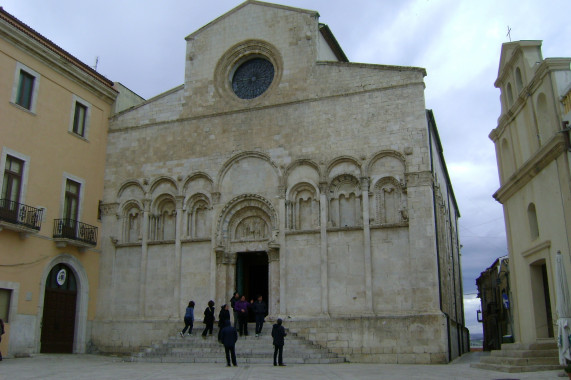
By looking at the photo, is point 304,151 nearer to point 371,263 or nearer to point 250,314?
point 371,263

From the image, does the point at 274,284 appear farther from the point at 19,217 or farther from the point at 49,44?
the point at 49,44

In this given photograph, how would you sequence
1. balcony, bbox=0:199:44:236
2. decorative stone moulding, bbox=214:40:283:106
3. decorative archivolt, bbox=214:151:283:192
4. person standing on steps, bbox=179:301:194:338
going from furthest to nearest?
decorative stone moulding, bbox=214:40:283:106 < decorative archivolt, bbox=214:151:283:192 < person standing on steps, bbox=179:301:194:338 < balcony, bbox=0:199:44:236

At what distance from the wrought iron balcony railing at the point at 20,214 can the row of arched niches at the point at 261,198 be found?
358 cm

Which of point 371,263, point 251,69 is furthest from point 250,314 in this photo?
point 251,69

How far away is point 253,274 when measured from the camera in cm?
2208

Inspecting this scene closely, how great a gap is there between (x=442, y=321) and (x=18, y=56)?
16806 millimetres

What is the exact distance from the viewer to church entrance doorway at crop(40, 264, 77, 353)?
19.3m

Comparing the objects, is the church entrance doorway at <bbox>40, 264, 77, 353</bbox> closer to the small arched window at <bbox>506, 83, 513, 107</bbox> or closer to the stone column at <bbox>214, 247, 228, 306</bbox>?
the stone column at <bbox>214, 247, 228, 306</bbox>

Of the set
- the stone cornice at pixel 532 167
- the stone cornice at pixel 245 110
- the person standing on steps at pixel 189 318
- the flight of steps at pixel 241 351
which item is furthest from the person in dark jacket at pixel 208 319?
the stone cornice at pixel 532 167

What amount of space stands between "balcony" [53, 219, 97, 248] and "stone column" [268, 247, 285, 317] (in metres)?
7.22

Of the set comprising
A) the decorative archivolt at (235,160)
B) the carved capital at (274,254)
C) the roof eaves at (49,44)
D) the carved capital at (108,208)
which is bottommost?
the carved capital at (274,254)

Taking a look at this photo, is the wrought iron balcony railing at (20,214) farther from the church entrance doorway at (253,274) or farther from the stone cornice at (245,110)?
the church entrance doorway at (253,274)

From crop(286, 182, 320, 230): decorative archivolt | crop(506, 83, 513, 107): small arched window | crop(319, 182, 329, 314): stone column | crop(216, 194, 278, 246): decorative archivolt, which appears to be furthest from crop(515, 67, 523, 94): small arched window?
crop(216, 194, 278, 246): decorative archivolt

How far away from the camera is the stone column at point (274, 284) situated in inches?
740
